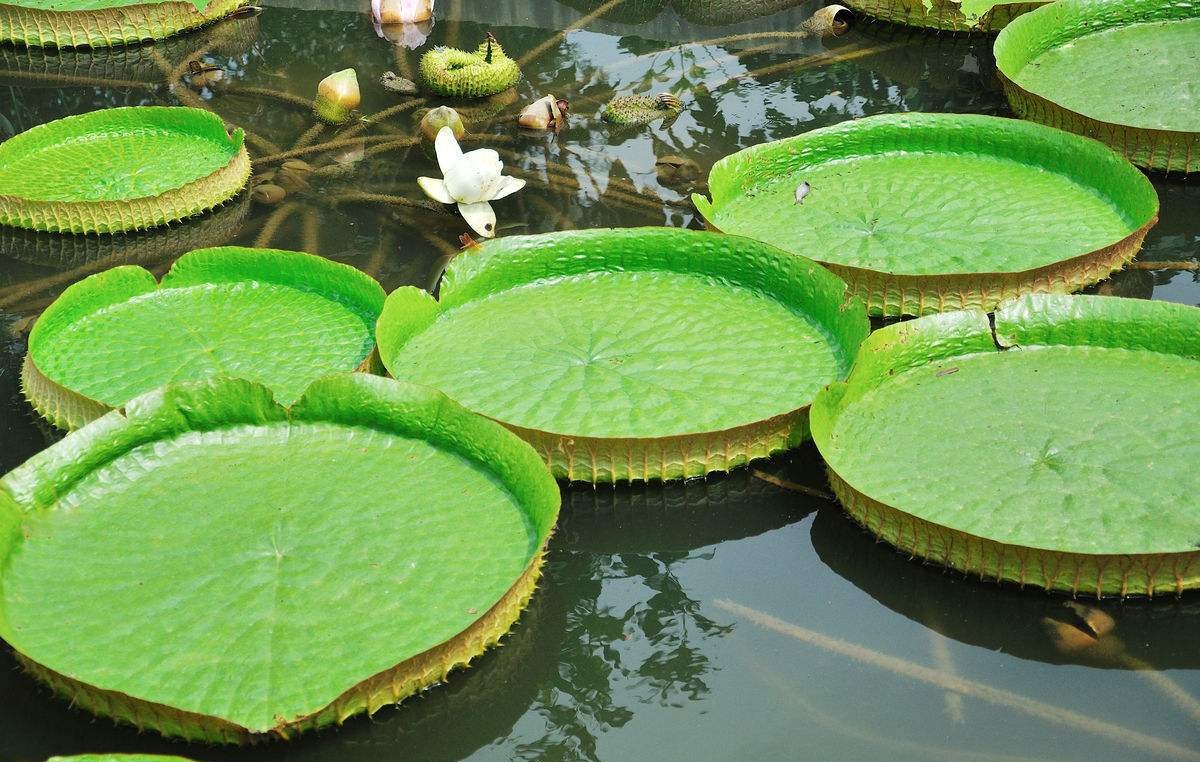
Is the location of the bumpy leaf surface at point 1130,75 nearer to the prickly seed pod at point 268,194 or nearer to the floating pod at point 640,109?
the floating pod at point 640,109

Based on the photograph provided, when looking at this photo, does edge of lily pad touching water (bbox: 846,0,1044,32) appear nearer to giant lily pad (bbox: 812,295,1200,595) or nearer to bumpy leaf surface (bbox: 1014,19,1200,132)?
bumpy leaf surface (bbox: 1014,19,1200,132)

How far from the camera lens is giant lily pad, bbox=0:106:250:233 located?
484 cm

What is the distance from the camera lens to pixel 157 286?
4176 mm

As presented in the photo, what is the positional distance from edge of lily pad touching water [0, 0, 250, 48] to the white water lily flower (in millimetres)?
2780

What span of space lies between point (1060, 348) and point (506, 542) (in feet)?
5.93

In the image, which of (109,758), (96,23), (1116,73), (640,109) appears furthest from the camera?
(96,23)

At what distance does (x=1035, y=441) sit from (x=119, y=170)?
3.76m

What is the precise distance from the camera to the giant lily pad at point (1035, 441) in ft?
9.80

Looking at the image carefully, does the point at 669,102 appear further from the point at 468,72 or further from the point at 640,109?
the point at 468,72

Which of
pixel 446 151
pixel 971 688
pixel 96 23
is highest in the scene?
pixel 96 23

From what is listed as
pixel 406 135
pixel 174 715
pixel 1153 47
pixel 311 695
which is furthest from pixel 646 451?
pixel 1153 47

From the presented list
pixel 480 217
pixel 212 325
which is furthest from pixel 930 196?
pixel 212 325

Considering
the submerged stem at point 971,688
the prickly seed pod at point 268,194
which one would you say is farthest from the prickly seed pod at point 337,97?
the submerged stem at point 971,688

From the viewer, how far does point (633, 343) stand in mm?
3799
